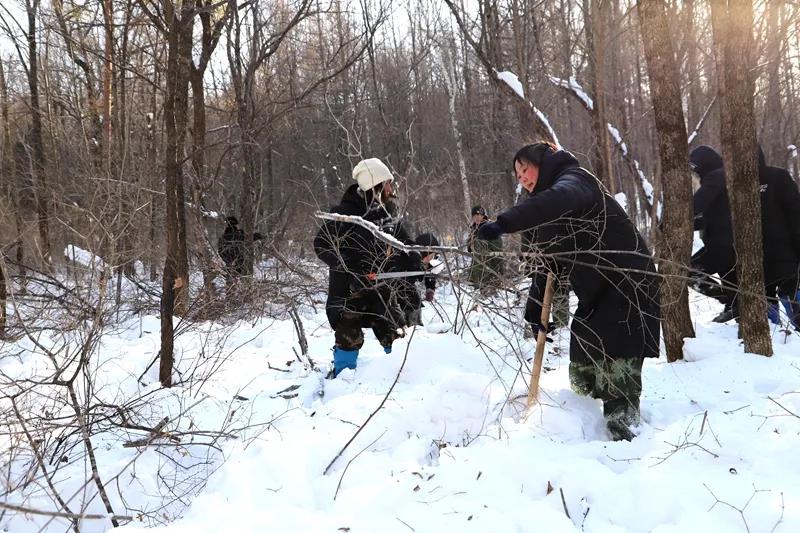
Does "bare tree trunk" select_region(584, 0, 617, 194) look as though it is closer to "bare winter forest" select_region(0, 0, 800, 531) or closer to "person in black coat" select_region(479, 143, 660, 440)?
"bare winter forest" select_region(0, 0, 800, 531)

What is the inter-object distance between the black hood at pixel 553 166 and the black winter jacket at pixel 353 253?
1.49m

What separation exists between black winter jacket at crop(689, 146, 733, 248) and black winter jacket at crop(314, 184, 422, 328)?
105 inches

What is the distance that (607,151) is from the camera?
19.8ft

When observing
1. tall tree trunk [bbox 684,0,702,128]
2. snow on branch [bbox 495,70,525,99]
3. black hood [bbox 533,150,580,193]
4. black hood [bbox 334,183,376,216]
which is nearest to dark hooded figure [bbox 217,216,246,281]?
black hood [bbox 334,183,376,216]

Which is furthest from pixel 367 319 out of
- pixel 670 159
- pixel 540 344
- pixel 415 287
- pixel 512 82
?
pixel 512 82

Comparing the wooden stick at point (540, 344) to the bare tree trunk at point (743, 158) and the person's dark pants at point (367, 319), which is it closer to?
the person's dark pants at point (367, 319)

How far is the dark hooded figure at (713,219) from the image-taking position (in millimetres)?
4625

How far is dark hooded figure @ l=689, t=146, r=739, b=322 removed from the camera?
4.62 metres

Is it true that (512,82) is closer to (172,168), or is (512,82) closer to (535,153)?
(535,153)

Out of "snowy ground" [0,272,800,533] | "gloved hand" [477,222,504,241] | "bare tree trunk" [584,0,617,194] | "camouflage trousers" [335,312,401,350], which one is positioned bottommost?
"snowy ground" [0,272,800,533]

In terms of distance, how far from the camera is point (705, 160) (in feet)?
15.4

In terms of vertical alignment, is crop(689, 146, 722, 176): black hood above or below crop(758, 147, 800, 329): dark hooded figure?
above

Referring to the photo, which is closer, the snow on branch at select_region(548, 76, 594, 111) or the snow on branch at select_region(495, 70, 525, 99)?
the snow on branch at select_region(495, 70, 525, 99)

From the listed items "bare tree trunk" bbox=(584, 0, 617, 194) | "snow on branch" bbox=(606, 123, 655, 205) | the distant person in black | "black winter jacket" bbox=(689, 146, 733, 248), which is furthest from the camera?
"snow on branch" bbox=(606, 123, 655, 205)
